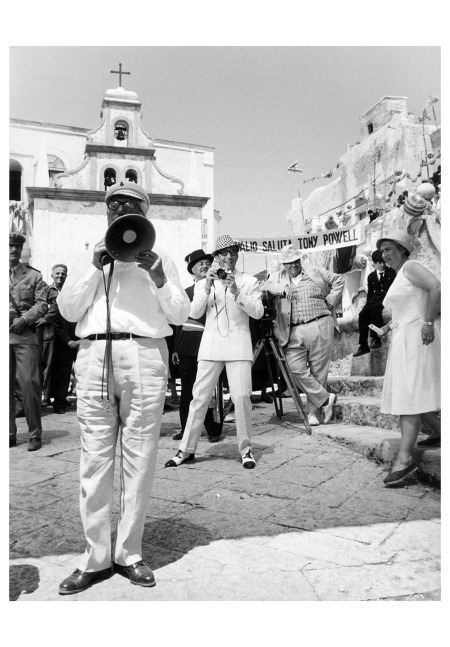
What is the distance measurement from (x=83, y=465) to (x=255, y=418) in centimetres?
380

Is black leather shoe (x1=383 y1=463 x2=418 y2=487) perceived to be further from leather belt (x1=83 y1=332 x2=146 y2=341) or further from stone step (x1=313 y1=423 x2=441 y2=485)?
leather belt (x1=83 y1=332 x2=146 y2=341)

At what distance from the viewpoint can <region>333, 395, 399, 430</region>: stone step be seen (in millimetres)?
4428

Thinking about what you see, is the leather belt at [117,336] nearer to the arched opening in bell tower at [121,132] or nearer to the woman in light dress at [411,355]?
the woman in light dress at [411,355]

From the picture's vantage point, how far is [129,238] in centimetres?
202

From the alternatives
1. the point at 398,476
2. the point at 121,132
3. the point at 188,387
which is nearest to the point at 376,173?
the point at 121,132

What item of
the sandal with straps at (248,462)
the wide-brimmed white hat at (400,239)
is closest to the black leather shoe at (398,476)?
the sandal with straps at (248,462)

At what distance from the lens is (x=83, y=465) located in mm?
2059

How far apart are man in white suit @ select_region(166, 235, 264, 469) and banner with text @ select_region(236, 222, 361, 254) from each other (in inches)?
278

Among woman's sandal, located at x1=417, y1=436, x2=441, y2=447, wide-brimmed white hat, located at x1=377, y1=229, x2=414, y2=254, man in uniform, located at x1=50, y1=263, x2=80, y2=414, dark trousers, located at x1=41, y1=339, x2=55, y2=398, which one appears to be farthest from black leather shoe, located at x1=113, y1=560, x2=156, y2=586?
dark trousers, located at x1=41, y1=339, x2=55, y2=398

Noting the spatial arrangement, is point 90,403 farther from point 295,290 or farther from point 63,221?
point 63,221

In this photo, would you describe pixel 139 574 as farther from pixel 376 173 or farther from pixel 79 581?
pixel 376 173

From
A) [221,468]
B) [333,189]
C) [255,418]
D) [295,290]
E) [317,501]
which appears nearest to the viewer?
[317,501]

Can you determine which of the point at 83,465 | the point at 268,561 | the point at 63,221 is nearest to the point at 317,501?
the point at 268,561

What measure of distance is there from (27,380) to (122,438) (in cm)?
263
